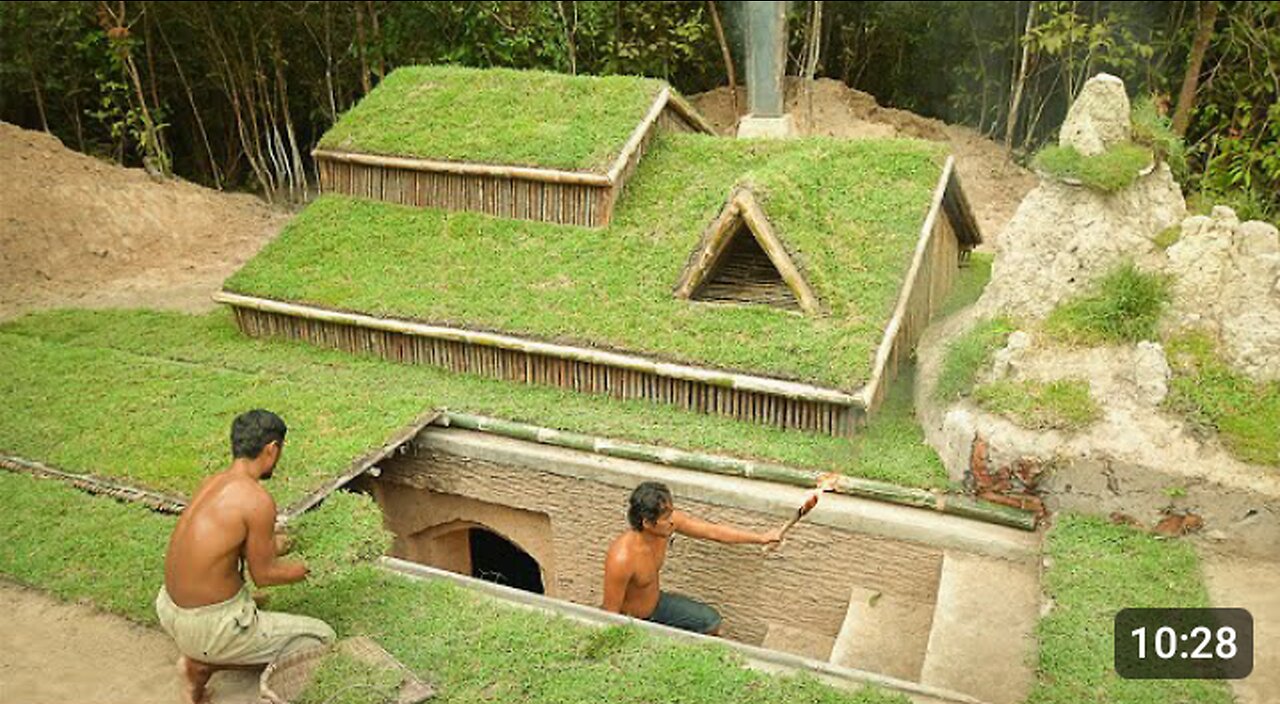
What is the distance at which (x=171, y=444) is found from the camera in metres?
7.38

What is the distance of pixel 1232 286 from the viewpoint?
6.78m

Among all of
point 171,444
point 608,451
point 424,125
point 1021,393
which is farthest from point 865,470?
point 424,125

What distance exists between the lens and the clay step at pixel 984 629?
543cm

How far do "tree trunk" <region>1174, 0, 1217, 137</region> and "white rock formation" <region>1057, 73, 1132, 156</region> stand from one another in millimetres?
5754

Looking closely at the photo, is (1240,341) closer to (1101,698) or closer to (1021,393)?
(1021,393)

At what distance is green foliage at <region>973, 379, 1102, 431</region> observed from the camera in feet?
21.4

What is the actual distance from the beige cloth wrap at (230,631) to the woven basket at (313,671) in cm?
8

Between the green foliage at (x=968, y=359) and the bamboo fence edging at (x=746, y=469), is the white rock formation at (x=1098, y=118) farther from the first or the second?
the bamboo fence edging at (x=746, y=469)

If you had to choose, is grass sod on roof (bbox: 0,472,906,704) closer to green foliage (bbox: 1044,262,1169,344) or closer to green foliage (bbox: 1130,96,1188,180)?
green foliage (bbox: 1044,262,1169,344)

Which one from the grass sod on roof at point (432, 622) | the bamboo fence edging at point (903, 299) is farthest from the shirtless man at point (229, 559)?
the bamboo fence edging at point (903, 299)

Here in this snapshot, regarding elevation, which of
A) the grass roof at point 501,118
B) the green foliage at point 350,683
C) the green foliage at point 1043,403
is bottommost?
the green foliage at point 350,683

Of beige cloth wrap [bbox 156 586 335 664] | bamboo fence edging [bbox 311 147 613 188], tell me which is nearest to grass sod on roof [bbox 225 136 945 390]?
bamboo fence edging [bbox 311 147 613 188]

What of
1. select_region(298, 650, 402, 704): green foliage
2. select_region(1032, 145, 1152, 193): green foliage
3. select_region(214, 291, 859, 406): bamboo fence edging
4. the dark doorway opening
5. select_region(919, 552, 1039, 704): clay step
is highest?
select_region(1032, 145, 1152, 193): green foliage

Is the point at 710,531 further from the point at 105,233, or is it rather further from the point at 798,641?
the point at 105,233
